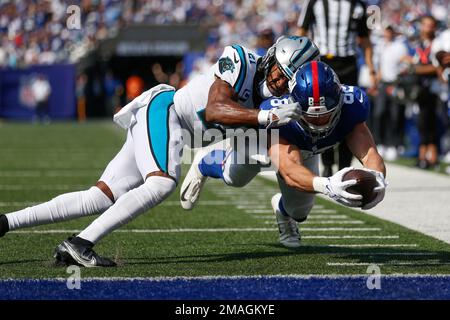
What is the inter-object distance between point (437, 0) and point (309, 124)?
1772 cm

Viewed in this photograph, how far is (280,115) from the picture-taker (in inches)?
168

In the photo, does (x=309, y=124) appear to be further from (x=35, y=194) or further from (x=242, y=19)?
(x=242, y=19)

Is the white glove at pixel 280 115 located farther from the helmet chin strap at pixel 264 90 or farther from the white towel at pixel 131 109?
the white towel at pixel 131 109

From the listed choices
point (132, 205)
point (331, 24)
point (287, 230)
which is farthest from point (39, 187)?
point (132, 205)

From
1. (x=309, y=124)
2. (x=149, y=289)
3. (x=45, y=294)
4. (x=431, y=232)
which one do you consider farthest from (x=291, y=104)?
(x=431, y=232)

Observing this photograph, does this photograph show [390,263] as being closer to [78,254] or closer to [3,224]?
[78,254]

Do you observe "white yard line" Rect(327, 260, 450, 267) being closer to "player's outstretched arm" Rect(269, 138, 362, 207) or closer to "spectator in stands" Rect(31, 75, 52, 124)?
"player's outstretched arm" Rect(269, 138, 362, 207)

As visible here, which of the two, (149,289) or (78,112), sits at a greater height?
(149,289)

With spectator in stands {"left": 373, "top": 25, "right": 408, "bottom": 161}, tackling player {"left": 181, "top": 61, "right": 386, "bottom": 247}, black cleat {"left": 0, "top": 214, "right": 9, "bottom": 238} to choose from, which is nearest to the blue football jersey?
tackling player {"left": 181, "top": 61, "right": 386, "bottom": 247}

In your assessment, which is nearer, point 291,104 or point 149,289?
point 149,289

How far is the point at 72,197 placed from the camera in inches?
186

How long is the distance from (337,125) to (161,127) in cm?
85

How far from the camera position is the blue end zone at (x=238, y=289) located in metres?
3.81

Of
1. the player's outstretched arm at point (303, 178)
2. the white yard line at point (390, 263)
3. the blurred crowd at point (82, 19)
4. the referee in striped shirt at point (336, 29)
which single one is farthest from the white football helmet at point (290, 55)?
the blurred crowd at point (82, 19)
